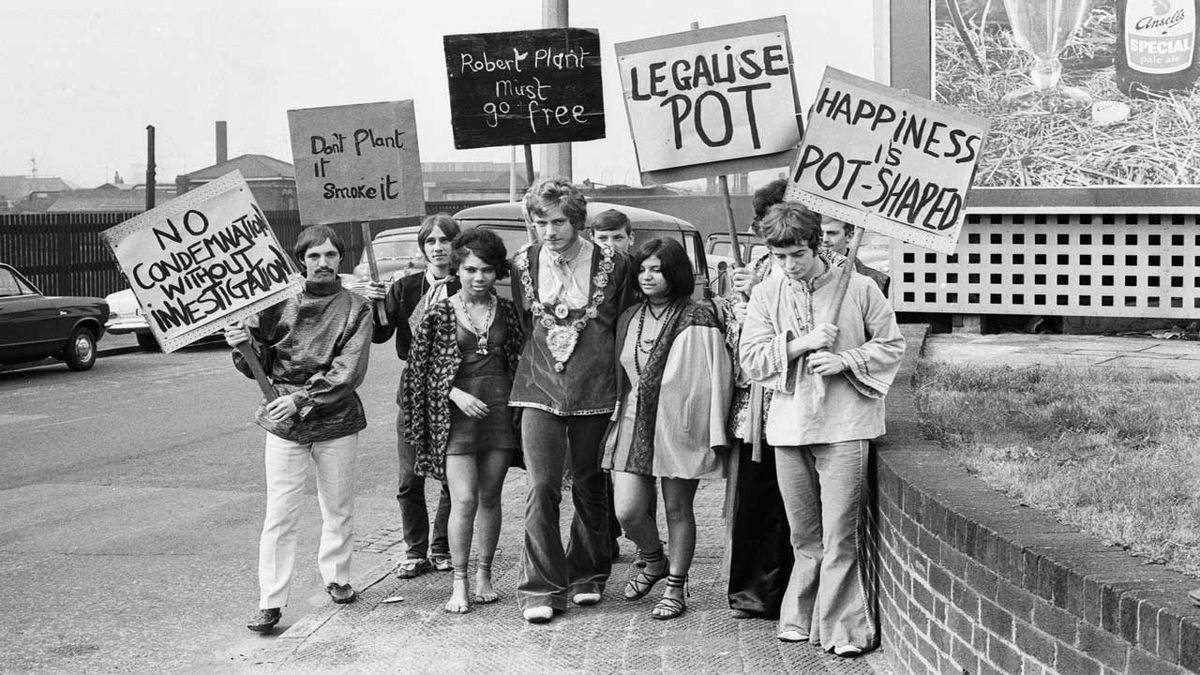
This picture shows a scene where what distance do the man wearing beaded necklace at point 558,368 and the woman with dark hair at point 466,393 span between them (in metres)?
0.19

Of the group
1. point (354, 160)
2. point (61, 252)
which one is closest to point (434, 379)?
point (354, 160)

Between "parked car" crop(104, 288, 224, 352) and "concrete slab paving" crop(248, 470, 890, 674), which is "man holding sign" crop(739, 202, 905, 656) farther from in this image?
"parked car" crop(104, 288, 224, 352)

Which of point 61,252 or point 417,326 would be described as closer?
point 417,326

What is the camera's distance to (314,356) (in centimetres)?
650

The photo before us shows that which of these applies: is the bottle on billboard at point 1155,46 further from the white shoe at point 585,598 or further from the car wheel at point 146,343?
the car wheel at point 146,343

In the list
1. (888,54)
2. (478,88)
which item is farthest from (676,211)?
(478,88)

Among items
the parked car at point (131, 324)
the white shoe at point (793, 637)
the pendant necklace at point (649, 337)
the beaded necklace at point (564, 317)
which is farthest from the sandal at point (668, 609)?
the parked car at point (131, 324)

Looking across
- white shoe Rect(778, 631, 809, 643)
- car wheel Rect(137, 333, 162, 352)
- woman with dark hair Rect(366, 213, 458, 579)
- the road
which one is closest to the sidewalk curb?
car wheel Rect(137, 333, 162, 352)

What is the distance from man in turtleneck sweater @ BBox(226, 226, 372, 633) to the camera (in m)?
6.41

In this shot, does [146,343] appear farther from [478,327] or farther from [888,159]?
[888,159]

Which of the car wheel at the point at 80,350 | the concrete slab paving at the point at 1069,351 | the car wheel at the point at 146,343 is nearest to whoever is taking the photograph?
the concrete slab paving at the point at 1069,351

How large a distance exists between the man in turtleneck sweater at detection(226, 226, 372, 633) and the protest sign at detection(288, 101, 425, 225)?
34.3 inches

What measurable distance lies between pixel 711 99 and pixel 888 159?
3.63 ft

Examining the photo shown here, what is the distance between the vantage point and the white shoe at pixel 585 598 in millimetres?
6535
